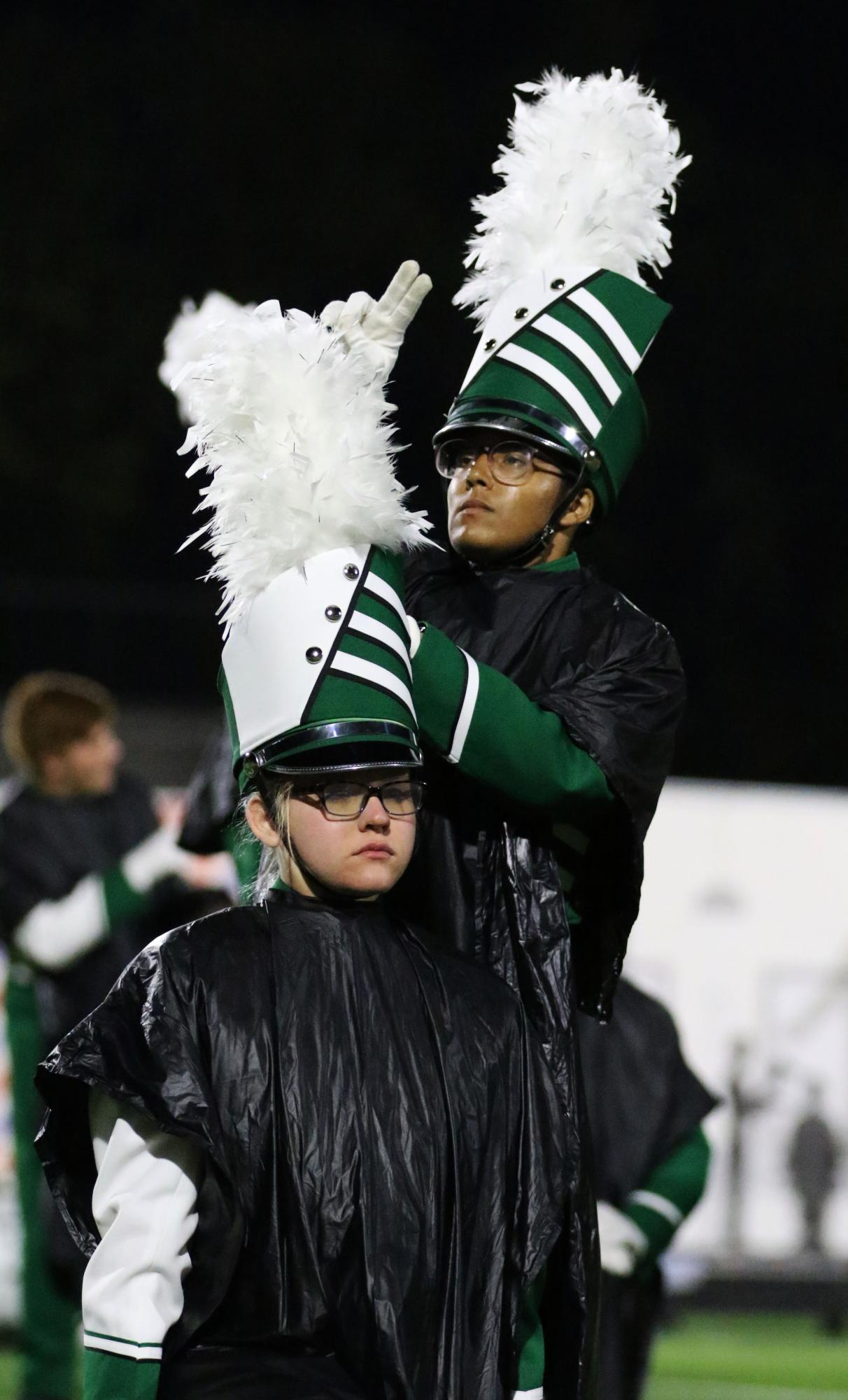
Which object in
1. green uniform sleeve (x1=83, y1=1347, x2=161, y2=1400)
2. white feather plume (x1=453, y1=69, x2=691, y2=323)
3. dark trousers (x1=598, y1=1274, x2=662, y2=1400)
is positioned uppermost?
white feather plume (x1=453, y1=69, x2=691, y2=323)

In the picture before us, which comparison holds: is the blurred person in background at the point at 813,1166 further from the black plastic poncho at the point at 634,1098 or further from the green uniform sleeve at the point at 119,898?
the black plastic poncho at the point at 634,1098

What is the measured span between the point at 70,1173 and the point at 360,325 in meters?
1.04

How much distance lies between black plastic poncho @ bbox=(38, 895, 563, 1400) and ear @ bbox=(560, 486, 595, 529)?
25.6 inches

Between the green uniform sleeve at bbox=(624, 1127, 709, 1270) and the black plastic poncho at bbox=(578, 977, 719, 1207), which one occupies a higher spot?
the black plastic poncho at bbox=(578, 977, 719, 1207)

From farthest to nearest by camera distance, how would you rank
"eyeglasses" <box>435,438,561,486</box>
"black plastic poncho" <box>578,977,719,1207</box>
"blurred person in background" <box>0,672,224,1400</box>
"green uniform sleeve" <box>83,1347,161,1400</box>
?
"blurred person in background" <box>0,672,224,1400</box>, "black plastic poncho" <box>578,977,719,1207</box>, "eyeglasses" <box>435,438,561,486</box>, "green uniform sleeve" <box>83,1347,161,1400</box>

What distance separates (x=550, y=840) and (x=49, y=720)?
3840 mm

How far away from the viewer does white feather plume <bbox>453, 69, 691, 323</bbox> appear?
9.48 feet

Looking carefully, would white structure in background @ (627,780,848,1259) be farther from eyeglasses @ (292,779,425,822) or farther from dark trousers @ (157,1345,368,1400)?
dark trousers @ (157,1345,368,1400)

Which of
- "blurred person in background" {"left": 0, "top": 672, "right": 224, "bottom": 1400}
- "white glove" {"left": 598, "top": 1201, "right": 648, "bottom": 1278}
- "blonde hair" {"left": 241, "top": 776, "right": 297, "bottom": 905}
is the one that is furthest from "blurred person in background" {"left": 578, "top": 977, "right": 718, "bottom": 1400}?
"blonde hair" {"left": 241, "top": 776, "right": 297, "bottom": 905}

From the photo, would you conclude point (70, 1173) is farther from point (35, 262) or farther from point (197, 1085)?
point (35, 262)

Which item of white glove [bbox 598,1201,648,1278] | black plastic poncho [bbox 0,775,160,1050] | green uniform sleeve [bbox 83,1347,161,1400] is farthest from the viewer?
black plastic poncho [bbox 0,775,160,1050]

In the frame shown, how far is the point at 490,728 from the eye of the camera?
2541 mm

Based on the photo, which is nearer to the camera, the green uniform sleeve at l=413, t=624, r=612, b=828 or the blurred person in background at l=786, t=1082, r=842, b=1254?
the green uniform sleeve at l=413, t=624, r=612, b=828

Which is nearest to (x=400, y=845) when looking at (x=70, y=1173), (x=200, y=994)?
(x=200, y=994)
